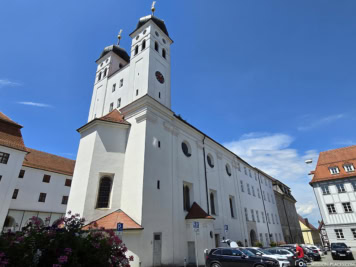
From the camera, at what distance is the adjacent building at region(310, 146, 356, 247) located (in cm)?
3052

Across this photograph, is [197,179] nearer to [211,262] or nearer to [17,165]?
[211,262]

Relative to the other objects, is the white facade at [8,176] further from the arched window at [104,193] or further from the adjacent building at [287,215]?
the adjacent building at [287,215]

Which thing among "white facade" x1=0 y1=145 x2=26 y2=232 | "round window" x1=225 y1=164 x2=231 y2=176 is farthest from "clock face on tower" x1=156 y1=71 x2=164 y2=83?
"white facade" x1=0 y1=145 x2=26 y2=232

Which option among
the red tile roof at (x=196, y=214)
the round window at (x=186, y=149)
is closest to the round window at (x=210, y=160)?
the round window at (x=186, y=149)

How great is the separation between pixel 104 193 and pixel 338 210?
3421 centimetres

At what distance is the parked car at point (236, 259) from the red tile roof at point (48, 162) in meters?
30.0

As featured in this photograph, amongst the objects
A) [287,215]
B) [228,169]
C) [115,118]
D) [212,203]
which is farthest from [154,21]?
[287,215]

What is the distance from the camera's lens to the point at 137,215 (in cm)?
1535

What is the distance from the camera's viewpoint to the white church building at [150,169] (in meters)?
15.9

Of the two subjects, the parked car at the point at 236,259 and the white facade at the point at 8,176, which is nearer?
the parked car at the point at 236,259

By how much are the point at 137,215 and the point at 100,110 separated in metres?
15.0

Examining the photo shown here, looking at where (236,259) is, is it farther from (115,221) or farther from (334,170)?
(334,170)

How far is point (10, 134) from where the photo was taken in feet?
81.4

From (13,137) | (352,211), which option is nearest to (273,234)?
(352,211)
